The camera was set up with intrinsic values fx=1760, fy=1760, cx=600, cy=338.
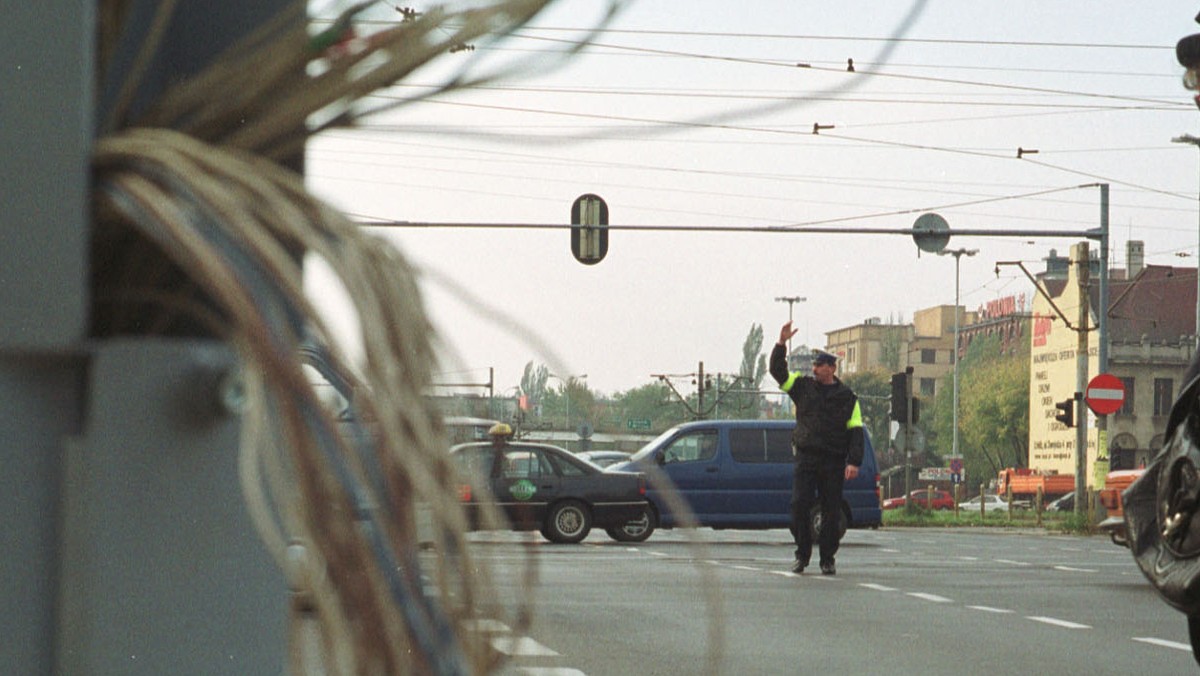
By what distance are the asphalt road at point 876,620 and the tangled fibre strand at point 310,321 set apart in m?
2.62

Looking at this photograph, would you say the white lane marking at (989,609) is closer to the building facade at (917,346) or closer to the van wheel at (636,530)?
the van wheel at (636,530)

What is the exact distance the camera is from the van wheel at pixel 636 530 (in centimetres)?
2298

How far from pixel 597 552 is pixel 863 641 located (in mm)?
9602

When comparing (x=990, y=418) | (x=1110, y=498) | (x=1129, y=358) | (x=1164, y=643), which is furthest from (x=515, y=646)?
(x=990, y=418)

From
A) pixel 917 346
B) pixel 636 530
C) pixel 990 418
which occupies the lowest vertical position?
pixel 636 530

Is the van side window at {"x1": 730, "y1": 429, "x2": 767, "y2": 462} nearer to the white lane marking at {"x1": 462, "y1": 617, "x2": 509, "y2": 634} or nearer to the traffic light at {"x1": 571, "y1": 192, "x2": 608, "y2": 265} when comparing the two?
the traffic light at {"x1": 571, "y1": 192, "x2": 608, "y2": 265}

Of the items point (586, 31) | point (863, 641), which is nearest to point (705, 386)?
point (863, 641)

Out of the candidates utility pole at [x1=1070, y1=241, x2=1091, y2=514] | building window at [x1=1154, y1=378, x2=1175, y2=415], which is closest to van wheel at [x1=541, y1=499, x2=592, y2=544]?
utility pole at [x1=1070, y1=241, x2=1091, y2=514]

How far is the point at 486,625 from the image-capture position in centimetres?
80

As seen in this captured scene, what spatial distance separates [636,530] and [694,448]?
262 centimetres

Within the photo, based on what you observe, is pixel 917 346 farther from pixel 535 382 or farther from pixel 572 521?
pixel 535 382

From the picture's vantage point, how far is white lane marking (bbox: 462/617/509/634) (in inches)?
31.0

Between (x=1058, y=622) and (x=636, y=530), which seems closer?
(x=1058, y=622)

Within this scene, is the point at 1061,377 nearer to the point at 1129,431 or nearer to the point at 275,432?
the point at 1129,431
